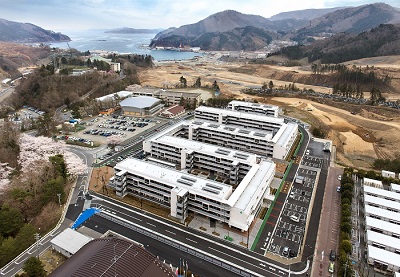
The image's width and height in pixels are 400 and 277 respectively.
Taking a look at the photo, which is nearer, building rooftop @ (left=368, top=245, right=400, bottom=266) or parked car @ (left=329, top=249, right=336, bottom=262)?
building rooftop @ (left=368, top=245, right=400, bottom=266)

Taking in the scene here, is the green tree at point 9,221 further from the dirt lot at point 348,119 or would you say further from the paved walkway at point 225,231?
the dirt lot at point 348,119

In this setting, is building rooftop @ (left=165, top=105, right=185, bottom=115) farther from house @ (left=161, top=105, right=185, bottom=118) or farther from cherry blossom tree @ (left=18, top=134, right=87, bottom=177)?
cherry blossom tree @ (left=18, top=134, right=87, bottom=177)

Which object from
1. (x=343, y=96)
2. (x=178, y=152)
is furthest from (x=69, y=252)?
(x=343, y=96)

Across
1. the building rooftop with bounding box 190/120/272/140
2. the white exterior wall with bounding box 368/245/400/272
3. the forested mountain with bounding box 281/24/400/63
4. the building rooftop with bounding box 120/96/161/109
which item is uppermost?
the forested mountain with bounding box 281/24/400/63

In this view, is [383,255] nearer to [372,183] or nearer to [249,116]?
[372,183]

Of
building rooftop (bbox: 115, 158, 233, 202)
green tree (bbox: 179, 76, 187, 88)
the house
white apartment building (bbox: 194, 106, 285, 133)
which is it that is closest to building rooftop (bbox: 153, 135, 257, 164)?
building rooftop (bbox: 115, 158, 233, 202)

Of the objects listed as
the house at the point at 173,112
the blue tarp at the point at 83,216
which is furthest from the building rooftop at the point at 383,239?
the house at the point at 173,112

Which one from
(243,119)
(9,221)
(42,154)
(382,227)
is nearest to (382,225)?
(382,227)
